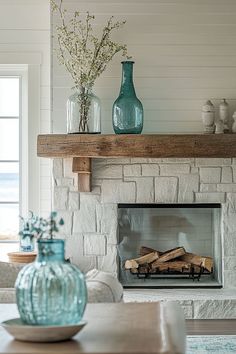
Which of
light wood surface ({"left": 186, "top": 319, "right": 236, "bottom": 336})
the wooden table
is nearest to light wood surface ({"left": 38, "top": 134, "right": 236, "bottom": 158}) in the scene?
light wood surface ({"left": 186, "top": 319, "right": 236, "bottom": 336})

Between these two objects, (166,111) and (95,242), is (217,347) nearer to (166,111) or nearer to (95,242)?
(95,242)

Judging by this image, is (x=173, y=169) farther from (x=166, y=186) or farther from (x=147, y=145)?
(x=147, y=145)

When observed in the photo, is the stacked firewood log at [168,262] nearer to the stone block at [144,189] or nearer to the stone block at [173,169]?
the stone block at [144,189]

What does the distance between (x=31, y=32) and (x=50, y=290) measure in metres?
4.46

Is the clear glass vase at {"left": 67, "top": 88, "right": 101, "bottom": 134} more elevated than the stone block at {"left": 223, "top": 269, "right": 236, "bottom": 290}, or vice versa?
the clear glass vase at {"left": 67, "top": 88, "right": 101, "bottom": 134}

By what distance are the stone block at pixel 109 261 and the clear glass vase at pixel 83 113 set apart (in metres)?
0.94

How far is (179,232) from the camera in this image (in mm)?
6422

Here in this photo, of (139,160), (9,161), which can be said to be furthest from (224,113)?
(9,161)

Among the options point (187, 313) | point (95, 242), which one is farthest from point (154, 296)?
point (95, 242)

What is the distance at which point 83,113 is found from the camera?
6.08 metres

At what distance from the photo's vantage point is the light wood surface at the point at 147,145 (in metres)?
5.91

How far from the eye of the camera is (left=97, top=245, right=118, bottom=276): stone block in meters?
6.27

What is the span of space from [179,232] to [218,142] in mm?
889

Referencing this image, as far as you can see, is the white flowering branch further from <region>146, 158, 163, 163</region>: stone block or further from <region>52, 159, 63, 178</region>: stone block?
<region>146, 158, 163, 163</region>: stone block
